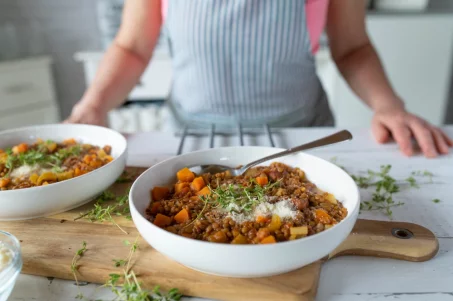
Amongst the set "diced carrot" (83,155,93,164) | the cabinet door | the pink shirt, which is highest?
the pink shirt

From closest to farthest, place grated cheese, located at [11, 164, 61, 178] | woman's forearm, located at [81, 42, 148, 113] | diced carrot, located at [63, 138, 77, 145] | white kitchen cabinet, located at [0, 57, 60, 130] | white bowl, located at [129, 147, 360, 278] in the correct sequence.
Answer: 1. white bowl, located at [129, 147, 360, 278]
2. grated cheese, located at [11, 164, 61, 178]
3. diced carrot, located at [63, 138, 77, 145]
4. woman's forearm, located at [81, 42, 148, 113]
5. white kitchen cabinet, located at [0, 57, 60, 130]

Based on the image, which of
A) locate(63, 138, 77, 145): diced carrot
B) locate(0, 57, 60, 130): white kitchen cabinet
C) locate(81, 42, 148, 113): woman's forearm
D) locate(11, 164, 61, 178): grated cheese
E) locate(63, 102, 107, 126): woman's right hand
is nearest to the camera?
locate(11, 164, 61, 178): grated cheese

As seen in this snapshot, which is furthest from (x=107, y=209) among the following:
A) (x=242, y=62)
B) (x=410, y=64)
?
(x=410, y=64)

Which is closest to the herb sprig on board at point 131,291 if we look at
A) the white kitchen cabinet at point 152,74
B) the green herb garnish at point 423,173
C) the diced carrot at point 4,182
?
the diced carrot at point 4,182

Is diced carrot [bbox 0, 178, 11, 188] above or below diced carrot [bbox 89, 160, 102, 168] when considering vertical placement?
above

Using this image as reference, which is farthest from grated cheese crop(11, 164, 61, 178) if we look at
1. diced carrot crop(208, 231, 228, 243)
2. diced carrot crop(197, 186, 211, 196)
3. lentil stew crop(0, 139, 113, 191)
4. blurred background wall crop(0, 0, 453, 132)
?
blurred background wall crop(0, 0, 453, 132)

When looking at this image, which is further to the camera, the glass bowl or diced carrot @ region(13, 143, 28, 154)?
diced carrot @ region(13, 143, 28, 154)

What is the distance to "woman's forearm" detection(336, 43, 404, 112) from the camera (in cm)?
124

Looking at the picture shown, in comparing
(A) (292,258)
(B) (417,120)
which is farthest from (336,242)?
(B) (417,120)

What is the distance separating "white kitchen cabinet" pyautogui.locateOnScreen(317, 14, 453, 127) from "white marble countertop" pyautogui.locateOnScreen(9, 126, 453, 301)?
159 centimetres

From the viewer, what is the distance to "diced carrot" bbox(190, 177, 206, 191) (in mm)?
759

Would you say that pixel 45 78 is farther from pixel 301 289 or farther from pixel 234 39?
pixel 301 289

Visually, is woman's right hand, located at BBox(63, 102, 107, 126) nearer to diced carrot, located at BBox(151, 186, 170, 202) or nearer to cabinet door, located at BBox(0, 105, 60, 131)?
diced carrot, located at BBox(151, 186, 170, 202)

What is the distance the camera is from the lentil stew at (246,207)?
0.60m
